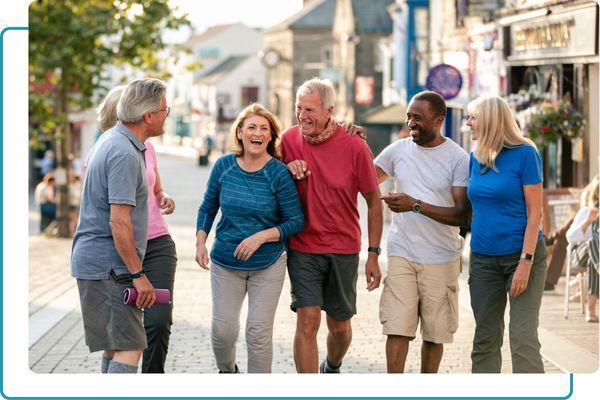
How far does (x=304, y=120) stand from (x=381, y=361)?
8.60 ft

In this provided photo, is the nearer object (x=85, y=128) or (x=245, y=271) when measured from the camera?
(x=245, y=271)

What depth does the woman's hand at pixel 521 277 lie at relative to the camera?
286 inches

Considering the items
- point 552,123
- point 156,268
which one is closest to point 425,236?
point 156,268

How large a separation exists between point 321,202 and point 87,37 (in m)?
17.3

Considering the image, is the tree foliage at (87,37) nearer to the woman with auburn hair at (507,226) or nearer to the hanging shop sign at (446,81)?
the hanging shop sign at (446,81)

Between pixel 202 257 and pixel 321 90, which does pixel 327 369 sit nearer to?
pixel 202 257

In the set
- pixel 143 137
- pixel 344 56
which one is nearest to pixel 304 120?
pixel 143 137

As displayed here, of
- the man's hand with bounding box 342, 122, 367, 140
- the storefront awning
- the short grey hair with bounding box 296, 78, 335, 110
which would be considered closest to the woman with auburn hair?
the man's hand with bounding box 342, 122, 367, 140

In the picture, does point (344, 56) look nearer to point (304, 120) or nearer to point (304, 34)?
point (304, 34)

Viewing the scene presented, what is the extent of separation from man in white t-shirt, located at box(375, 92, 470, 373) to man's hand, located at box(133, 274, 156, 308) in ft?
5.41

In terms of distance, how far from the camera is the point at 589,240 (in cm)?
1174

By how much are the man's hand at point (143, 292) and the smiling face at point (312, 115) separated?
1493 millimetres

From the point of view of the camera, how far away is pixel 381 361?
9.74 meters

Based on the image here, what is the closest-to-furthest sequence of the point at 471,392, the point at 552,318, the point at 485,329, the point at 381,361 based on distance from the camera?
the point at 471,392 → the point at 485,329 → the point at 381,361 → the point at 552,318
